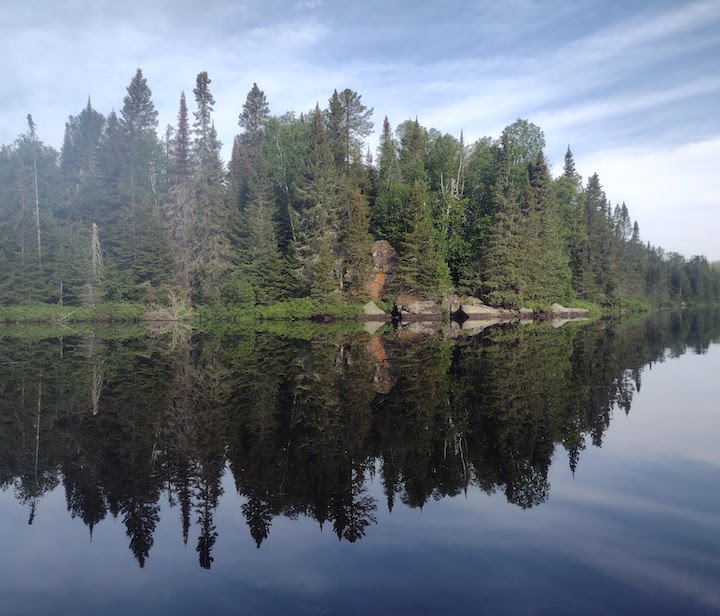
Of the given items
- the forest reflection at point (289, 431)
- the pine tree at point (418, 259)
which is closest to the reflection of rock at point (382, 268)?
the pine tree at point (418, 259)

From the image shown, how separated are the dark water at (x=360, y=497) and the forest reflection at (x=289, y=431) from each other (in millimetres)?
52

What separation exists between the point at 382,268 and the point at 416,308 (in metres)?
7.52

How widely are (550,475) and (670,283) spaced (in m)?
149

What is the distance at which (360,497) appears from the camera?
6930 millimetres

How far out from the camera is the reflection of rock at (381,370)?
14.2 m

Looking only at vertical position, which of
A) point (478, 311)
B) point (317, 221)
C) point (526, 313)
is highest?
point (317, 221)

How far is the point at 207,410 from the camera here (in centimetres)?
1158

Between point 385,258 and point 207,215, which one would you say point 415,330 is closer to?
point 385,258

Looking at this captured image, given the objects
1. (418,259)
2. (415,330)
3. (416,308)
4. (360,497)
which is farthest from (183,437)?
(418,259)

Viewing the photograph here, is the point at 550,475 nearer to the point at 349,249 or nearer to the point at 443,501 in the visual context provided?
the point at 443,501

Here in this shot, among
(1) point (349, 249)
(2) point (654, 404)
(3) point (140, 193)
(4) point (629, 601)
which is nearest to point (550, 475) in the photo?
(4) point (629, 601)

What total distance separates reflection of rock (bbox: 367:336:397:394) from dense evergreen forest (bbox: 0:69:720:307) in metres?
28.0

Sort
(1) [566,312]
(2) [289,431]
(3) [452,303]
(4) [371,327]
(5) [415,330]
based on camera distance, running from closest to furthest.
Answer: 1. (2) [289,431]
2. (5) [415,330]
3. (4) [371,327]
4. (3) [452,303]
5. (1) [566,312]

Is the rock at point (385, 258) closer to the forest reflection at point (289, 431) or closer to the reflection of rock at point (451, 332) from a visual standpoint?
the reflection of rock at point (451, 332)
